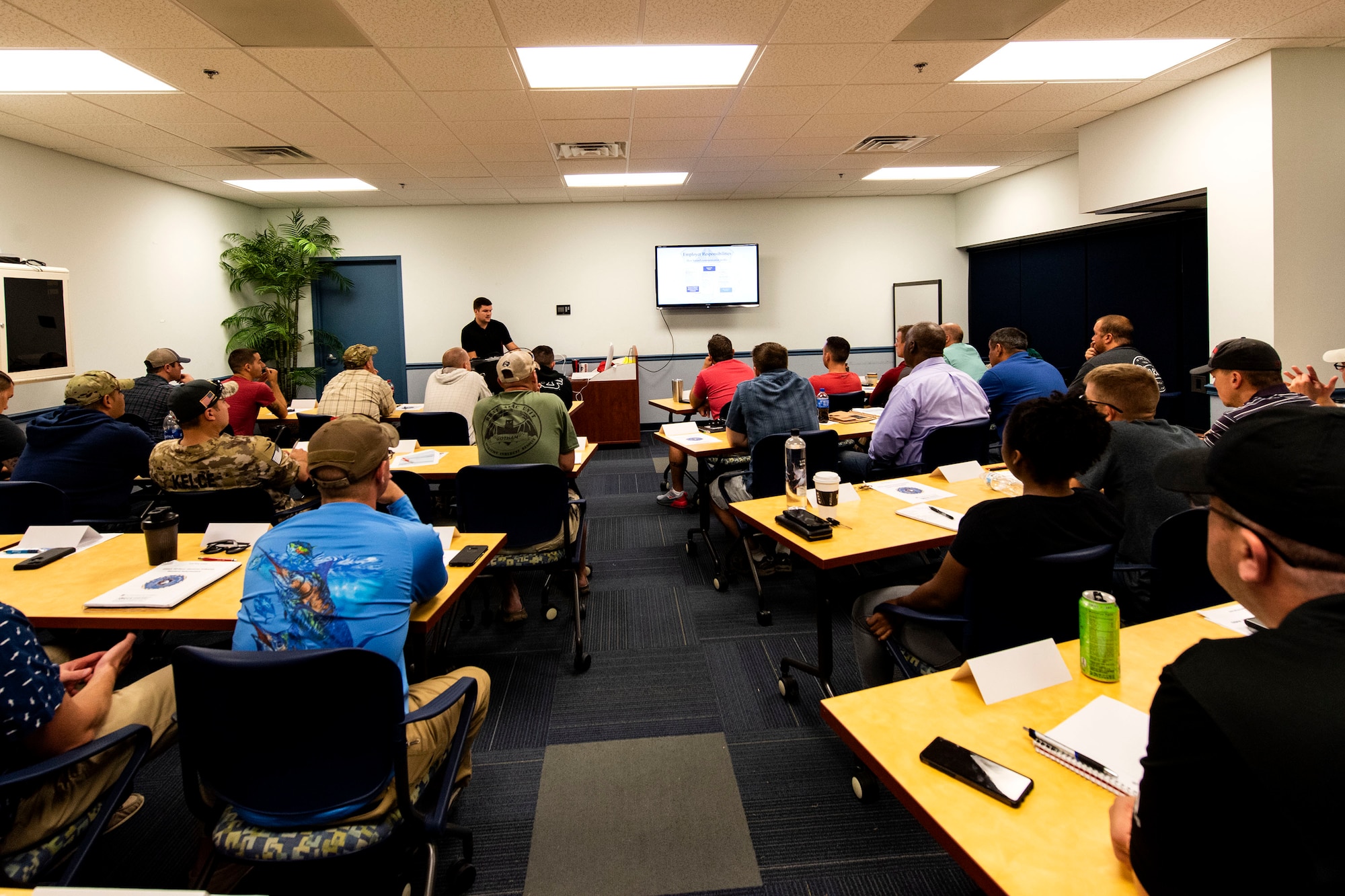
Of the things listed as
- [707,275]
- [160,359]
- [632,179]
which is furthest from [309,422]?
[707,275]

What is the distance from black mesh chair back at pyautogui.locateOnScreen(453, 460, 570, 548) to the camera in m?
2.80

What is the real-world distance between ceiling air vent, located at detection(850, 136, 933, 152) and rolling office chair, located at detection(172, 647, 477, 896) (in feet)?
19.4

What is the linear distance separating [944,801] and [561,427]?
8.14ft

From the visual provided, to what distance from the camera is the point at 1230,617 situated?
1565mm

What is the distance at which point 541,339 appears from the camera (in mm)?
8688

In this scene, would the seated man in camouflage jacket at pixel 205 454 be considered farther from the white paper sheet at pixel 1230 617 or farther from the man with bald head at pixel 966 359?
the man with bald head at pixel 966 359

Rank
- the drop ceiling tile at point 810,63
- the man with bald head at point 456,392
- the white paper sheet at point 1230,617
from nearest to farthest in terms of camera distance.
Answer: the white paper sheet at point 1230,617
the drop ceiling tile at point 810,63
the man with bald head at point 456,392

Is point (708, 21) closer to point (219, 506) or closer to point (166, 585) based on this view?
point (219, 506)

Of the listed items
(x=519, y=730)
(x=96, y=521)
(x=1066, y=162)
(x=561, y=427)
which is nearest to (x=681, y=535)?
(x=561, y=427)

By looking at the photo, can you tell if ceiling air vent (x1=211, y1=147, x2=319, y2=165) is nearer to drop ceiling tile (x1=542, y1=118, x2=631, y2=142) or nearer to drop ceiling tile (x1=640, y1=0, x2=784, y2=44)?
drop ceiling tile (x1=542, y1=118, x2=631, y2=142)

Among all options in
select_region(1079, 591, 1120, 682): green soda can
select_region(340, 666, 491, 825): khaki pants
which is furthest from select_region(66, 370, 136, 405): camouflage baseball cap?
select_region(1079, 591, 1120, 682): green soda can

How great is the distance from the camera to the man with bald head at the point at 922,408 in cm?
359

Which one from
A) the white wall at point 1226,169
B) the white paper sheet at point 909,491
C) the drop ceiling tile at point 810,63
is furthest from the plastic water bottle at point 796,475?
the white wall at point 1226,169

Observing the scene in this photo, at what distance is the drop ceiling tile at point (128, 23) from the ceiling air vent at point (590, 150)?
2.74 metres
